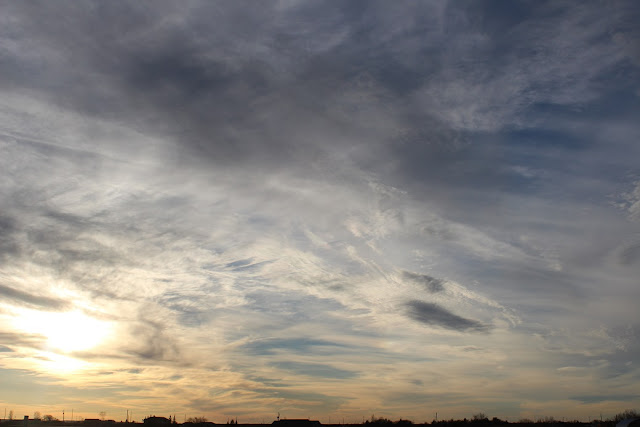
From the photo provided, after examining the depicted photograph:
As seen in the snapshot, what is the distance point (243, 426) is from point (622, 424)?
139 metres

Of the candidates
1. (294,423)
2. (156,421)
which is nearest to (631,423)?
(294,423)

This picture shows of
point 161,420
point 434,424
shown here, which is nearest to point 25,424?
point 161,420

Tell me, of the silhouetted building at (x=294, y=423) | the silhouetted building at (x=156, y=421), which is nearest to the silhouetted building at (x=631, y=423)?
the silhouetted building at (x=294, y=423)

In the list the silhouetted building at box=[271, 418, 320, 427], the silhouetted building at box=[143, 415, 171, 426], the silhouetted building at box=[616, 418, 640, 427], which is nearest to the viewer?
the silhouetted building at box=[616, 418, 640, 427]

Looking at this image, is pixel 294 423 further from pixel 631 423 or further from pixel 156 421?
pixel 631 423

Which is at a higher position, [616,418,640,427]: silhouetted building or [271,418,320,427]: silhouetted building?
[616,418,640,427]: silhouetted building

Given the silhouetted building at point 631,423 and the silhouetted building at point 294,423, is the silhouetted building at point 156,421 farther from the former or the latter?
the silhouetted building at point 631,423

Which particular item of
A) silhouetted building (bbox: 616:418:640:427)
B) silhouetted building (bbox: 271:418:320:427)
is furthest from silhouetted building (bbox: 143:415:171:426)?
silhouetted building (bbox: 616:418:640:427)

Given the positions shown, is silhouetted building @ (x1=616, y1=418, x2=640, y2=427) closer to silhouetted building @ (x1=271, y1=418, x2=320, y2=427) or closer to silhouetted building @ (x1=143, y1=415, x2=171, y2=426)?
silhouetted building @ (x1=271, y1=418, x2=320, y2=427)

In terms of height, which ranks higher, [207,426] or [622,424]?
[622,424]

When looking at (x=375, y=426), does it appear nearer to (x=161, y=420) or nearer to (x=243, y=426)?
(x=243, y=426)

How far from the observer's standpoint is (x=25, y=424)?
Result: 200m

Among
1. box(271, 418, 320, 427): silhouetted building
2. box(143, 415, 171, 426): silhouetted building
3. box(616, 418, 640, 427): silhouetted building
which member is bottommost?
box(143, 415, 171, 426): silhouetted building

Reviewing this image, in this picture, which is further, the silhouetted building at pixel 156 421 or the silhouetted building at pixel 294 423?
the silhouetted building at pixel 156 421
